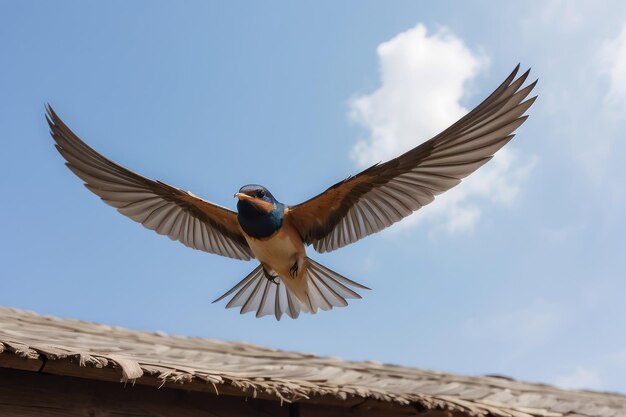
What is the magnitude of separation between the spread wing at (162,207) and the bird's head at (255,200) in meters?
0.48

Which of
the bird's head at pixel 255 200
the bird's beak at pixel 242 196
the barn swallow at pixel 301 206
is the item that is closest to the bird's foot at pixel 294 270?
the barn swallow at pixel 301 206

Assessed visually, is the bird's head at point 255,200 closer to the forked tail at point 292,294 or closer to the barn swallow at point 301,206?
the barn swallow at point 301,206

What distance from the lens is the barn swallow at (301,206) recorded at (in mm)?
3881

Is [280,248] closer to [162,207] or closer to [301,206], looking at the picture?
[301,206]

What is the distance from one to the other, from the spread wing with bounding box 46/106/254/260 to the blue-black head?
0.45 meters

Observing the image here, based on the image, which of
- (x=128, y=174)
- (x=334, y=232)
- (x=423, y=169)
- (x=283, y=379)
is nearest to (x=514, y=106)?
(x=423, y=169)

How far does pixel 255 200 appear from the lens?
161 inches

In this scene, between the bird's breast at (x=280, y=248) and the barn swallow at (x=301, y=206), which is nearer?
the barn swallow at (x=301, y=206)

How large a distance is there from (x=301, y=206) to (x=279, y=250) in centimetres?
26

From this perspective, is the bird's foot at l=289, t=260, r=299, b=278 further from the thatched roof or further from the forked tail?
the thatched roof

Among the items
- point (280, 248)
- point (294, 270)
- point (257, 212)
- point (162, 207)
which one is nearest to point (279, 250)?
point (280, 248)

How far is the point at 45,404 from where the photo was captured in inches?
152

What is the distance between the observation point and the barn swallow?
388 centimetres

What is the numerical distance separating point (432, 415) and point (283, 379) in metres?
1.13
